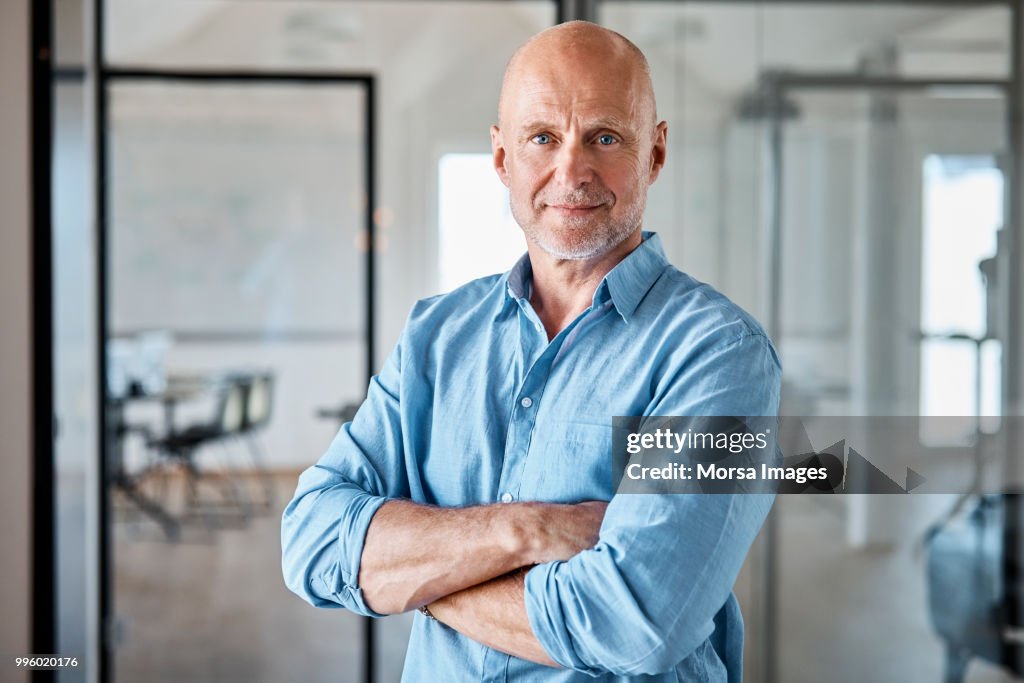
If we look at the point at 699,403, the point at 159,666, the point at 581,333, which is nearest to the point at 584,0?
the point at 581,333

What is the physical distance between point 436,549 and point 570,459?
20 cm

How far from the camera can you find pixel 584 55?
3.89ft

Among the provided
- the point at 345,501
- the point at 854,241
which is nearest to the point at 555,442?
the point at 345,501

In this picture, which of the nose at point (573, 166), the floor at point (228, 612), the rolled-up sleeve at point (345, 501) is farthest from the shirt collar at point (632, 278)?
the floor at point (228, 612)

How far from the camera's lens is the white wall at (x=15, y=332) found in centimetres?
251

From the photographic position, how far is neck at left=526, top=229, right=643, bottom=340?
1271 millimetres

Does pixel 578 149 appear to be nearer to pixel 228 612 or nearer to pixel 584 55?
pixel 584 55

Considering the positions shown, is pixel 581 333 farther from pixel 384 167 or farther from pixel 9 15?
pixel 9 15

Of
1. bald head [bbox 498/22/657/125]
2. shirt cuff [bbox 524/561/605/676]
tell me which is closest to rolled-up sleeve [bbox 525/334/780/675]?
shirt cuff [bbox 524/561/605/676]

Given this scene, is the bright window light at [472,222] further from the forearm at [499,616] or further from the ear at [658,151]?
the forearm at [499,616]

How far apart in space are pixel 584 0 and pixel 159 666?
245 cm

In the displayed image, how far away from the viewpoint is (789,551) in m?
2.62

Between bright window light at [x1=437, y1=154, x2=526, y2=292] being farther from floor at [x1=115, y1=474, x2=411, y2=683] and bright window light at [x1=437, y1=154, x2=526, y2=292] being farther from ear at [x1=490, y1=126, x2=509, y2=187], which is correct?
ear at [x1=490, y1=126, x2=509, y2=187]

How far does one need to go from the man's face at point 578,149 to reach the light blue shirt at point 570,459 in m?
0.08
